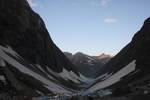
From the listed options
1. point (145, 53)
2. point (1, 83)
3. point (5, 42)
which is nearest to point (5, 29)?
point (5, 42)

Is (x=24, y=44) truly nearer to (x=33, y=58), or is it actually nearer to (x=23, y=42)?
(x=23, y=42)

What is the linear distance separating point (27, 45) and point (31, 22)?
23.0 meters

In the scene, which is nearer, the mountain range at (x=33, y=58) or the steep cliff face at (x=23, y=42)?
the mountain range at (x=33, y=58)

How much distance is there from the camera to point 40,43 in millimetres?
163625

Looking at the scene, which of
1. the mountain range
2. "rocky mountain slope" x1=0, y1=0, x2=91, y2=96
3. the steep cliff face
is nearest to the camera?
the mountain range

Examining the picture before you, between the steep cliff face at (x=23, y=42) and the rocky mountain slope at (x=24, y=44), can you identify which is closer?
the rocky mountain slope at (x=24, y=44)

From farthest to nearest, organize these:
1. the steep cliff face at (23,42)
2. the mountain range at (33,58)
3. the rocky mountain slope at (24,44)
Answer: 1. the steep cliff face at (23,42)
2. the rocky mountain slope at (24,44)
3. the mountain range at (33,58)

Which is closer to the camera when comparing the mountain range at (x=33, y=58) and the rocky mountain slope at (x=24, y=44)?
the mountain range at (x=33, y=58)

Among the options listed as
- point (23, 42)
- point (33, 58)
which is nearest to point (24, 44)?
point (23, 42)

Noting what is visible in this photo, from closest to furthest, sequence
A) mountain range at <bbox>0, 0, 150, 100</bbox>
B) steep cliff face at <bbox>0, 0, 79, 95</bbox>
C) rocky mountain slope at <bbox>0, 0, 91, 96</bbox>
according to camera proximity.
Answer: mountain range at <bbox>0, 0, 150, 100</bbox> < rocky mountain slope at <bbox>0, 0, 91, 96</bbox> < steep cliff face at <bbox>0, 0, 79, 95</bbox>

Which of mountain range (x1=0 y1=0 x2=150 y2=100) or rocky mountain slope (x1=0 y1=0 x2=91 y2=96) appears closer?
mountain range (x1=0 y1=0 x2=150 y2=100)

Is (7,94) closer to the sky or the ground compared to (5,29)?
closer to the ground

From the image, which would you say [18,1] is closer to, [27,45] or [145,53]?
[27,45]

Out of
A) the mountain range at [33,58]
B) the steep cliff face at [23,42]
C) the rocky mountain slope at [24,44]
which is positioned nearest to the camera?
the mountain range at [33,58]
